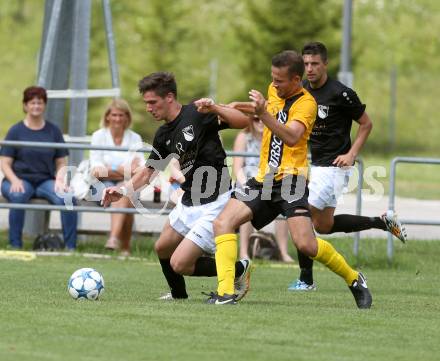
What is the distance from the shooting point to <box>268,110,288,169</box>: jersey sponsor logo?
9078 mm

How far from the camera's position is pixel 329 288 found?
36.4ft

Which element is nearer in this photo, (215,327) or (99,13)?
(215,327)

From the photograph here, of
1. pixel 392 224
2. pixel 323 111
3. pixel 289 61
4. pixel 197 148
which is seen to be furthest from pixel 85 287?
pixel 392 224

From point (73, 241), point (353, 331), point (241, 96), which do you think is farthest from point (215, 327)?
point (241, 96)

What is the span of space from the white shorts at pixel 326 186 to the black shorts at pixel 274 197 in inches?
82.4

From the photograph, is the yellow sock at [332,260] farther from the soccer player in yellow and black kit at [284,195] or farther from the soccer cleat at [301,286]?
the soccer cleat at [301,286]

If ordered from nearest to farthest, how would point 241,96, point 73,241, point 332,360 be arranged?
point 332,360 → point 73,241 → point 241,96

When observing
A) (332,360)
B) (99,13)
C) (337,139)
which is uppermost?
(99,13)

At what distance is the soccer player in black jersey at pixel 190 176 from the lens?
8.88 meters

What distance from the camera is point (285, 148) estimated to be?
9.08 metres

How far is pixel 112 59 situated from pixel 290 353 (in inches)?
381

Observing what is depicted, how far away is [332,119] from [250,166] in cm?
266

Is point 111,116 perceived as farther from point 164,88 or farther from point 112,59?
point 164,88

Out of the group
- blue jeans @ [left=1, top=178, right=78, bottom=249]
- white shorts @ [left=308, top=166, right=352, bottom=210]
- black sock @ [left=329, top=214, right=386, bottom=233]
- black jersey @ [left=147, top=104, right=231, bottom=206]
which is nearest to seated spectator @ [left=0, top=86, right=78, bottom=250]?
blue jeans @ [left=1, top=178, right=78, bottom=249]
